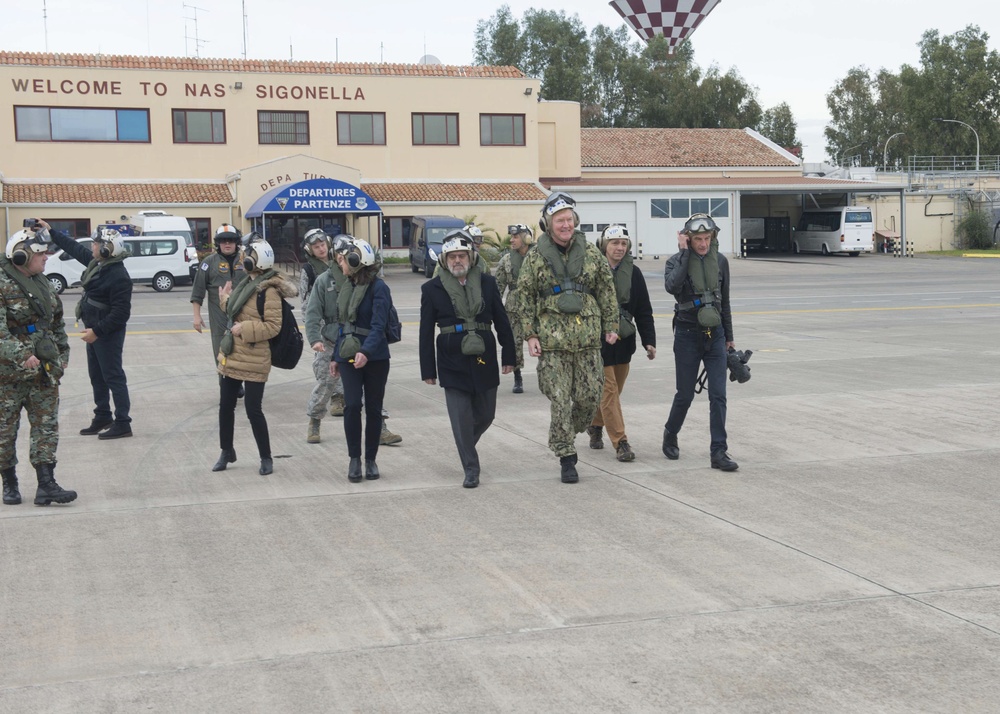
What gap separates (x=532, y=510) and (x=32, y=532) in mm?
2987

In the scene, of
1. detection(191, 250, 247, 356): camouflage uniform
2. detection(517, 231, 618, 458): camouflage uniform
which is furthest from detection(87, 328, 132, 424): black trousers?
detection(517, 231, 618, 458): camouflage uniform

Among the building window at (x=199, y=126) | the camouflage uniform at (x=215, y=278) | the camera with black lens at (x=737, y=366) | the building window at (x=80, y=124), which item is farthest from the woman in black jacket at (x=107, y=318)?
the building window at (x=199, y=126)

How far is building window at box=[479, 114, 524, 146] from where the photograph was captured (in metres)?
49.1

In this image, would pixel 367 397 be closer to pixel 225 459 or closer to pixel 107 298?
pixel 225 459

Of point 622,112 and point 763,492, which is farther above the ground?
point 622,112

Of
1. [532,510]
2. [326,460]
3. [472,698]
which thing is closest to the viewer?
[472,698]

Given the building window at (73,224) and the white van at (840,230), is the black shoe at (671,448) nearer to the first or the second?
the building window at (73,224)

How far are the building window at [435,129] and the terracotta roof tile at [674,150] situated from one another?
33.1 ft

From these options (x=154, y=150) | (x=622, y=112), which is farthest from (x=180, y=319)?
(x=622, y=112)

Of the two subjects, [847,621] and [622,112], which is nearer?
[847,621]

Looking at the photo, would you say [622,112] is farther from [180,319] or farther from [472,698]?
[472,698]

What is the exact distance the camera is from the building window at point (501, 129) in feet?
161

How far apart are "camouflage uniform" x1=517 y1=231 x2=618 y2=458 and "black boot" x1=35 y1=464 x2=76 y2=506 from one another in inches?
126

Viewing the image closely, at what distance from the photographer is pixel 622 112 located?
8519 centimetres
